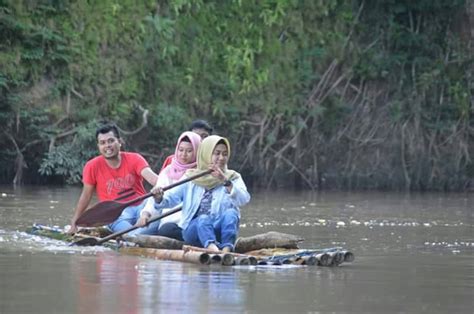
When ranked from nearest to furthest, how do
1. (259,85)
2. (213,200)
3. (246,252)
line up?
(246,252) → (213,200) → (259,85)

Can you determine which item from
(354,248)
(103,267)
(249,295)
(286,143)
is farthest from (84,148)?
(249,295)

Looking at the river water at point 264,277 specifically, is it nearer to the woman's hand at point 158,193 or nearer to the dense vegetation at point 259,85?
the woman's hand at point 158,193

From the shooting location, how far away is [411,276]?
436 inches

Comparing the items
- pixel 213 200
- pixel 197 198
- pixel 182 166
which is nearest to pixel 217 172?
pixel 213 200

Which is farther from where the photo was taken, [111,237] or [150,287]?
[111,237]

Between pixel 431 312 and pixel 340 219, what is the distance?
9.09m

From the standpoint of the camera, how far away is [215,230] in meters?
12.7

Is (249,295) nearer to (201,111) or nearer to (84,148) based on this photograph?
(84,148)

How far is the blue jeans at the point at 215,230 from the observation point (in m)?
12.5

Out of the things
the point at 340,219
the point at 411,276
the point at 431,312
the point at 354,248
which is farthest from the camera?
the point at 340,219

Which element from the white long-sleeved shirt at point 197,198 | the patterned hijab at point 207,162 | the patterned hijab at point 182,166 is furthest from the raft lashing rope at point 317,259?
the patterned hijab at point 182,166

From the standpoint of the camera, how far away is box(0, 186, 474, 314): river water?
29.6 feet

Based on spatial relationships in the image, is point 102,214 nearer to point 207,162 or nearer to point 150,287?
point 207,162

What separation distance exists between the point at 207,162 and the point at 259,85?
46.9ft
